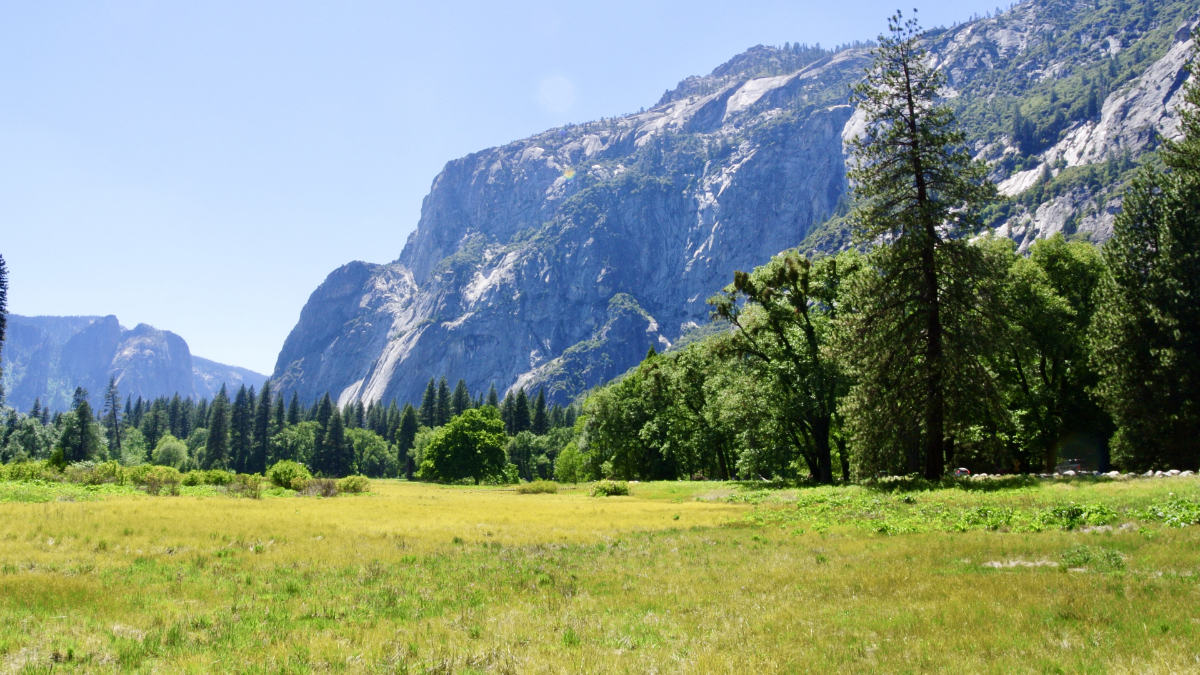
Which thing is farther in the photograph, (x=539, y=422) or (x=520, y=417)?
(x=539, y=422)

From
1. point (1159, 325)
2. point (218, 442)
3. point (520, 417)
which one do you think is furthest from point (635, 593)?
point (218, 442)

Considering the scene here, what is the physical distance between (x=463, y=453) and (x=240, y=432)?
7818 centimetres

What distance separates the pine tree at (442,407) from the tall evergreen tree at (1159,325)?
12917 centimetres

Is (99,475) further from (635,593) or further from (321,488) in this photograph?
(635,593)

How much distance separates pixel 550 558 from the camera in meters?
17.1

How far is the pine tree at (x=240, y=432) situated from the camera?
5413 inches

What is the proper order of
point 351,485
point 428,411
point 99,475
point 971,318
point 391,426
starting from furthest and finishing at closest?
point 391,426 < point 428,411 < point 351,485 < point 99,475 < point 971,318

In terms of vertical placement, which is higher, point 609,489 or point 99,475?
point 99,475

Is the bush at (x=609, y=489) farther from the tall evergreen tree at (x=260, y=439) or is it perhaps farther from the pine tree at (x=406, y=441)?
the tall evergreen tree at (x=260, y=439)

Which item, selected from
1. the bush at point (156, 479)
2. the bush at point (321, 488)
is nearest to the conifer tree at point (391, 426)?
the bush at point (156, 479)

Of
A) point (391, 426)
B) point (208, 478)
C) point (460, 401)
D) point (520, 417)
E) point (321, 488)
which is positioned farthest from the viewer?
point (391, 426)

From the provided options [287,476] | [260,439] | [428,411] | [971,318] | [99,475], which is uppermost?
[971,318]

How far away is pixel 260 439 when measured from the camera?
5443 inches

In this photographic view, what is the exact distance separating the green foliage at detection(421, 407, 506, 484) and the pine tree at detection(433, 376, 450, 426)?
53.7 meters
